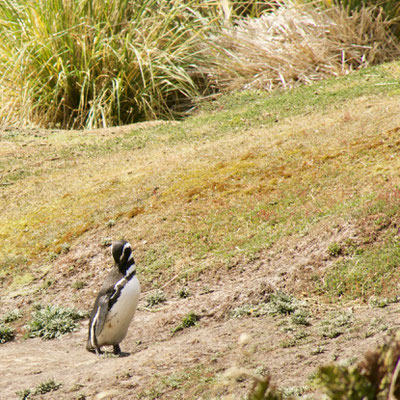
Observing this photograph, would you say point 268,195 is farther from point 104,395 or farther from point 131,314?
point 104,395

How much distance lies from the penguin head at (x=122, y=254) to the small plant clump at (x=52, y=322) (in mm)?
935

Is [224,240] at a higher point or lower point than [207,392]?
lower

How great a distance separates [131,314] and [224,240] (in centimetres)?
136

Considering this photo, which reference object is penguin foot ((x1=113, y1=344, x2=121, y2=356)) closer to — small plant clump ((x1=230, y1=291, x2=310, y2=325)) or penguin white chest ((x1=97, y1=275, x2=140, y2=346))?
penguin white chest ((x1=97, y1=275, x2=140, y2=346))

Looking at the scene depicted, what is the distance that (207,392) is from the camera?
289 centimetres

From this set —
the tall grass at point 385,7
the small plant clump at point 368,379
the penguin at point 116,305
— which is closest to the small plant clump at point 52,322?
the penguin at point 116,305

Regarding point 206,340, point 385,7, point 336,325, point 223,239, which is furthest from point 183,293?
point 385,7

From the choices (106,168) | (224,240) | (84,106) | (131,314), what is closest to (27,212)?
(106,168)

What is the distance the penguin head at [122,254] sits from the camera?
13.0 ft

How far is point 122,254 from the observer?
396cm

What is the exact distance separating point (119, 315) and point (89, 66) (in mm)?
6738

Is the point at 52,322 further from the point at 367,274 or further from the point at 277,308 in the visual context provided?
the point at 367,274

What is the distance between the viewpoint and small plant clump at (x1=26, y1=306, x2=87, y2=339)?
4.60m

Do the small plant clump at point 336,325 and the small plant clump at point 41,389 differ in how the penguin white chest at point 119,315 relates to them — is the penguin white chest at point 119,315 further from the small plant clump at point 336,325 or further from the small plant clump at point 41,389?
the small plant clump at point 336,325
